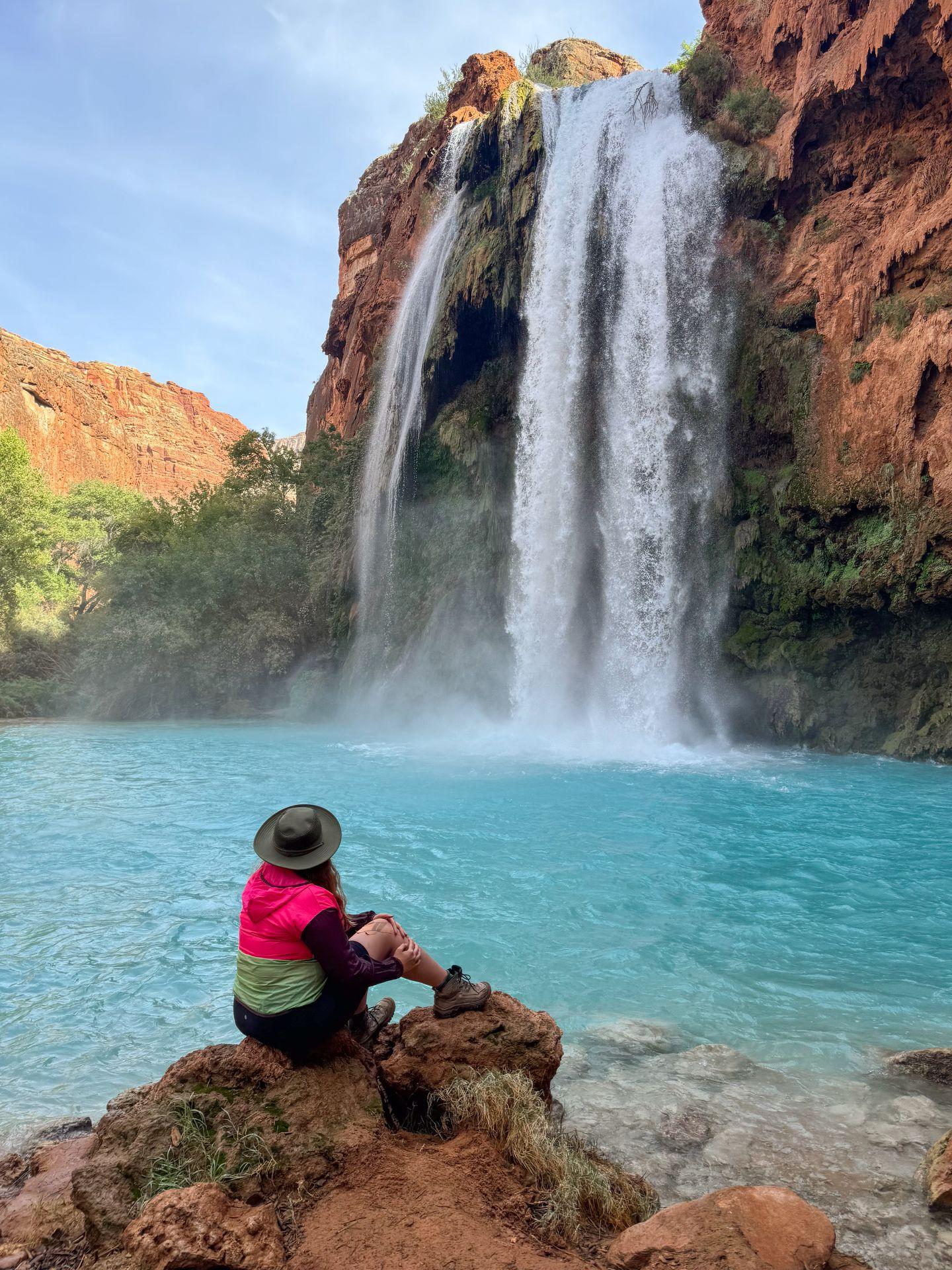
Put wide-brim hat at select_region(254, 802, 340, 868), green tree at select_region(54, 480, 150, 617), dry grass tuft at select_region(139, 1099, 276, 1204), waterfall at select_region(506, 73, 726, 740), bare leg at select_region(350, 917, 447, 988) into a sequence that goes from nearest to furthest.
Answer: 1. dry grass tuft at select_region(139, 1099, 276, 1204)
2. wide-brim hat at select_region(254, 802, 340, 868)
3. bare leg at select_region(350, 917, 447, 988)
4. waterfall at select_region(506, 73, 726, 740)
5. green tree at select_region(54, 480, 150, 617)

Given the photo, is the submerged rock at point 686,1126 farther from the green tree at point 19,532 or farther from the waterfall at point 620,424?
the green tree at point 19,532

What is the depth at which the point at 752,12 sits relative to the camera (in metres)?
18.8

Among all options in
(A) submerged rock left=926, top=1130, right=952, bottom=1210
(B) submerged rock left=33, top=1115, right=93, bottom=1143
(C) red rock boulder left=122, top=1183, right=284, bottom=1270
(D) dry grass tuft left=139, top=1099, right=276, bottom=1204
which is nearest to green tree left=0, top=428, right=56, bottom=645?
(B) submerged rock left=33, top=1115, right=93, bottom=1143

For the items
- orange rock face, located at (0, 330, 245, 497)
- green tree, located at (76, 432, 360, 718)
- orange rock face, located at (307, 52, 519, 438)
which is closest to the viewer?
green tree, located at (76, 432, 360, 718)

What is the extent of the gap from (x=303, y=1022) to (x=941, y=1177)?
209 centimetres

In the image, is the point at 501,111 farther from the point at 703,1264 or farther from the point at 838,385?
the point at 703,1264

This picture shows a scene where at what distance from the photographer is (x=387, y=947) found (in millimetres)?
3191

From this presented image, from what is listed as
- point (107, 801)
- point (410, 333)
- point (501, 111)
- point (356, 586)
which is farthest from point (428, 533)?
point (107, 801)

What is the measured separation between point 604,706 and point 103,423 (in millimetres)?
68792

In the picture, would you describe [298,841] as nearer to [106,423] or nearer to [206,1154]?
[206,1154]

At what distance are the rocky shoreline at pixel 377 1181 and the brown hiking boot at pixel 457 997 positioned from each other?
47 mm

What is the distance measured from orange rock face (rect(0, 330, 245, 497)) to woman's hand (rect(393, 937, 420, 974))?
57309 millimetres

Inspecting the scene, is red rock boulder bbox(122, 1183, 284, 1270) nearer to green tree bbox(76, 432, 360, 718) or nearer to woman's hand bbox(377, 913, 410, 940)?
woman's hand bbox(377, 913, 410, 940)

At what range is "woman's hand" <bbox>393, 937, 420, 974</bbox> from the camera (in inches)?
125
